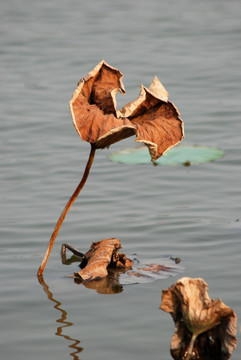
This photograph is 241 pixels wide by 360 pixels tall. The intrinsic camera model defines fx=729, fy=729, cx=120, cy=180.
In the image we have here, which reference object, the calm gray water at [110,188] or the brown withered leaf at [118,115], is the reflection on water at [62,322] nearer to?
the calm gray water at [110,188]

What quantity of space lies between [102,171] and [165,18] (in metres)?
6.86

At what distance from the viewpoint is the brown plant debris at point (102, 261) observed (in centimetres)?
369

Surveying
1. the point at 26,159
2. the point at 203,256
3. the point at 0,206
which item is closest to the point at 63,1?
the point at 26,159

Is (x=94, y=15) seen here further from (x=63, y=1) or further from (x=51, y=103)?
(x=51, y=103)

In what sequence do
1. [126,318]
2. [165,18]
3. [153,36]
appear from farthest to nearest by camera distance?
[165,18], [153,36], [126,318]

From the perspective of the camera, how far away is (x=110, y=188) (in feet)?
18.4

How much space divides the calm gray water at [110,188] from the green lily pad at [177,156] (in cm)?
7

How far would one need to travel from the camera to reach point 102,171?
6.08 meters

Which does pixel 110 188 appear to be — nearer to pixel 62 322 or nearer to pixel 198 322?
pixel 62 322

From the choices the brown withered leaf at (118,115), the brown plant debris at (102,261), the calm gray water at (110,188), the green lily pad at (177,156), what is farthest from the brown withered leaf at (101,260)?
the green lily pad at (177,156)

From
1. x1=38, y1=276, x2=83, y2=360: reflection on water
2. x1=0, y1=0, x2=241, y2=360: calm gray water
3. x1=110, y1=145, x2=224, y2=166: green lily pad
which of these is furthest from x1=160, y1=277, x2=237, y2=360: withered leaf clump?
x1=110, y1=145, x2=224, y2=166: green lily pad

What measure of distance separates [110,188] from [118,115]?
2593 millimetres

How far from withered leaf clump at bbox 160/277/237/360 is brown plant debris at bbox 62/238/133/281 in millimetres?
1063

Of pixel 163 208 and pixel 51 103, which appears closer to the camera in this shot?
pixel 163 208
